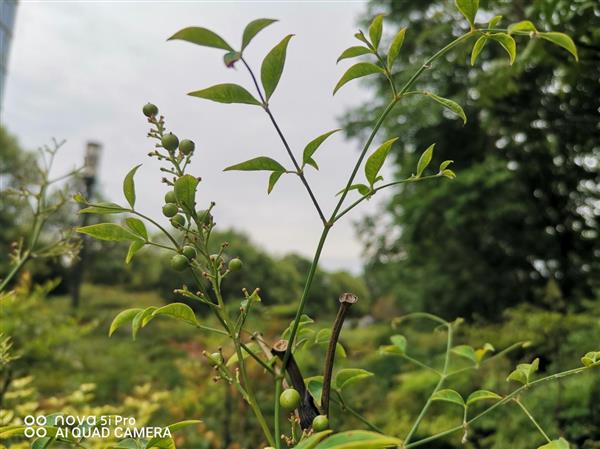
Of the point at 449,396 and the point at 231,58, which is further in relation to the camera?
the point at 449,396

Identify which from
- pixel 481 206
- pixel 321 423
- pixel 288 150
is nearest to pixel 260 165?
pixel 288 150

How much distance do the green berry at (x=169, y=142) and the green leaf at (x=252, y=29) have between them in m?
0.12

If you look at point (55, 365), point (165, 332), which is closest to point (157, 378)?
point (55, 365)

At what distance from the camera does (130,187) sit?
43 centimetres

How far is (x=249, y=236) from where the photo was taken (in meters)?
12.2

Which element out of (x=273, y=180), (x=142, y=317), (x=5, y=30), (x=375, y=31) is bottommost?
(x=142, y=317)

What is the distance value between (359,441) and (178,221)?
235 mm

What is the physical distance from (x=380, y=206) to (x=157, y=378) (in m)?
3.42

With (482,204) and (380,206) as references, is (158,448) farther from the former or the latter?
(380,206)

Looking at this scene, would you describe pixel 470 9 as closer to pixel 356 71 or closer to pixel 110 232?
pixel 356 71

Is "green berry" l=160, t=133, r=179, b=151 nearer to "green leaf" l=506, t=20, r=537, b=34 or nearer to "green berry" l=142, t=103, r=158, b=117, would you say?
"green berry" l=142, t=103, r=158, b=117

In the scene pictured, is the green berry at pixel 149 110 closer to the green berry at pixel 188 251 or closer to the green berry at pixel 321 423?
the green berry at pixel 188 251

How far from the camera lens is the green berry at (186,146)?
0.43 meters

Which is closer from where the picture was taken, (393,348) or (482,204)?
(393,348)
